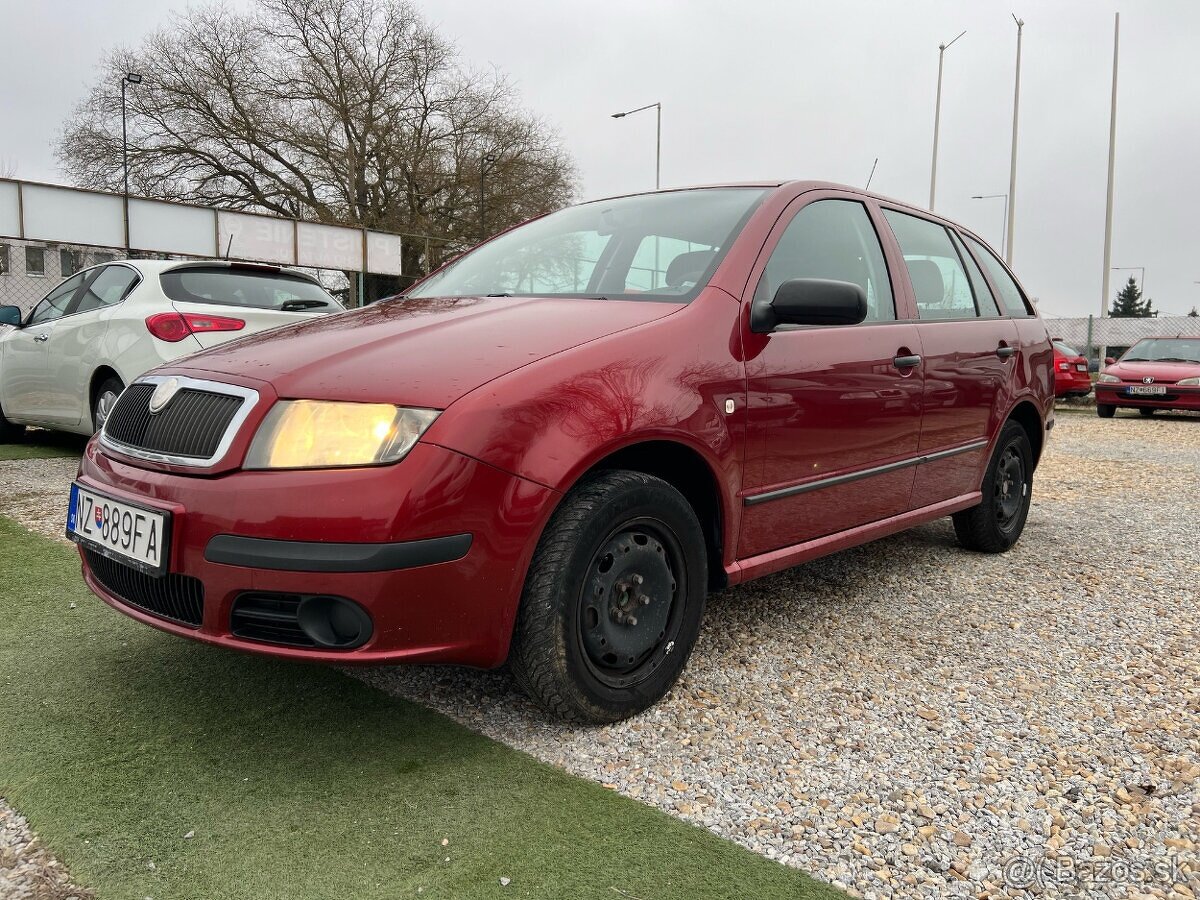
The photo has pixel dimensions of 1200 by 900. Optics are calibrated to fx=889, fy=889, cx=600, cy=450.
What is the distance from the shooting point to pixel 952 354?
3629 millimetres

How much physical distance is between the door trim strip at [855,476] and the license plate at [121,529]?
5.14ft

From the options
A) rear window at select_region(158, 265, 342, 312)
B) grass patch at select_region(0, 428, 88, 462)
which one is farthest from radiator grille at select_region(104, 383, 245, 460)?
grass patch at select_region(0, 428, 88, 462)

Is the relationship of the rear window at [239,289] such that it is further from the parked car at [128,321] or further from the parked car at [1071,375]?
the parked car at [1071,375]

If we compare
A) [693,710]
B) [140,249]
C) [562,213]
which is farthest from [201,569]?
[140,249]

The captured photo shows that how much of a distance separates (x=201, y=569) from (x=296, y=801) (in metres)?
0.56

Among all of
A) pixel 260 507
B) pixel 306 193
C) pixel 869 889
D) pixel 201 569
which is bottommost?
pixel 869 889

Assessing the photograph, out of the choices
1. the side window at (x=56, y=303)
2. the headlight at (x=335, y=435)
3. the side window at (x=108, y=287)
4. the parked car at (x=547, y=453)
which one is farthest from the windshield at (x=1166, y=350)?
the headlight at (x=335, y=435)

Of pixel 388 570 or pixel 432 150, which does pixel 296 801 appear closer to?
pixel 388 570

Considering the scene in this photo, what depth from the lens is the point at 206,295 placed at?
18.7 ft

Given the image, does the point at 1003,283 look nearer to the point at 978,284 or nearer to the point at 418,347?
the point at 978,284

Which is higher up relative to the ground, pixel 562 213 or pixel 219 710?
pixel 562 213

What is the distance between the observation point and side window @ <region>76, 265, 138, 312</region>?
5.84m

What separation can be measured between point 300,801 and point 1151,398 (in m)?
15.2

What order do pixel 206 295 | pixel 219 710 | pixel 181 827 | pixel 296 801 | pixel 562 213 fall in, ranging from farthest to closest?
pixel 206 295, pixel 562 213, pixel 219 710, pixel 296 801, pixel 181 827
